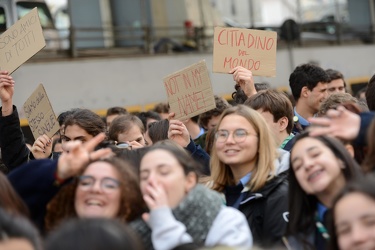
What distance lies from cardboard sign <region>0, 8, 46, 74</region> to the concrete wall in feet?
31.1

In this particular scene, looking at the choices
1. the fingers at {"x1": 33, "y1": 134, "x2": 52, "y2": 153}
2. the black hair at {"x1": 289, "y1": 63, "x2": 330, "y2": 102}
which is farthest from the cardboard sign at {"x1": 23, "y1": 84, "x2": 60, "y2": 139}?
the black hair at {"x1": 289, "y1": 63, "x2": 330, "y2": 102}

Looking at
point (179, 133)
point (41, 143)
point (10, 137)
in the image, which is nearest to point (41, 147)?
point (41, 143)

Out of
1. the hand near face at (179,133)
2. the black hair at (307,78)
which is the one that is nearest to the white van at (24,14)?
the black hair at (307,78)

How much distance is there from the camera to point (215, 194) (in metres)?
4.62

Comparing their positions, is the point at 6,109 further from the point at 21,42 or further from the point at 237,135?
the point at 237,135

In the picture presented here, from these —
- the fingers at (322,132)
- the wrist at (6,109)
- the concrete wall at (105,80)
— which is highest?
A: the fingers at (322,132)

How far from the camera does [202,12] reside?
75.6 feet

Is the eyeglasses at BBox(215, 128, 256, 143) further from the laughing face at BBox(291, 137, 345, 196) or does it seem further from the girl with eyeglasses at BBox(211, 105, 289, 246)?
the laughing face at BBox(291, 137, 345, 196)

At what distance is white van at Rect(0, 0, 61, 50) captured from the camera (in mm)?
17094

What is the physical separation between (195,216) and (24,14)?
12681 millimetres

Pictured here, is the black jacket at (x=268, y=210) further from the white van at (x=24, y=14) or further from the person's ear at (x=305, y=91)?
the white van at (x=24, y=14)

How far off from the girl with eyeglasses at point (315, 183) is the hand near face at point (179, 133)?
208 centimetres

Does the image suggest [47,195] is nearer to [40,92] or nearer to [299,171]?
[299,171]

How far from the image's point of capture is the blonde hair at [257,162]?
530 cm
